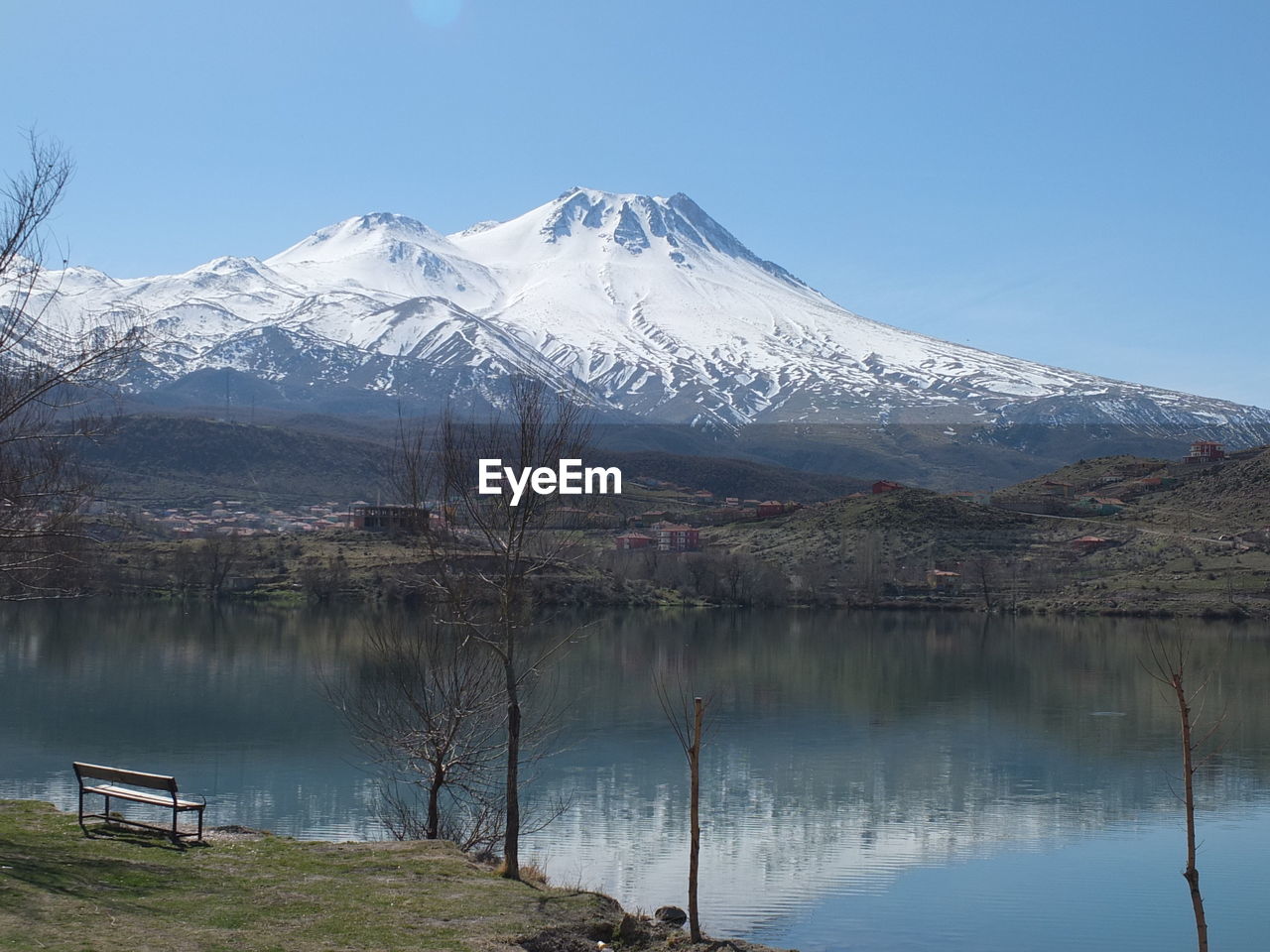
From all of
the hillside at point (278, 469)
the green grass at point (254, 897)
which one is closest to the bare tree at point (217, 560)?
the hillside at point (278, 469)

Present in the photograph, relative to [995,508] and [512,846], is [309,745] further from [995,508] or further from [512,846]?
[995,508]

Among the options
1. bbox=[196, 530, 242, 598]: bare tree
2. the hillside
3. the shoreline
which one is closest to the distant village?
bbox=[196, 530, 242, 598]: bare tree

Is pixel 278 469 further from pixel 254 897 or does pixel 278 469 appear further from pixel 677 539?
pixel 254 897

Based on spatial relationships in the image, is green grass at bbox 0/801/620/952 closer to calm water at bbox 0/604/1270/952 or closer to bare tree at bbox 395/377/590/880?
bare tree at bbox 395/377/590/880

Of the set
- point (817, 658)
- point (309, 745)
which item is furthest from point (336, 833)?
point (817, 658)

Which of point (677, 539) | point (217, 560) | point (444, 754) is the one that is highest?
point (677, 539)
